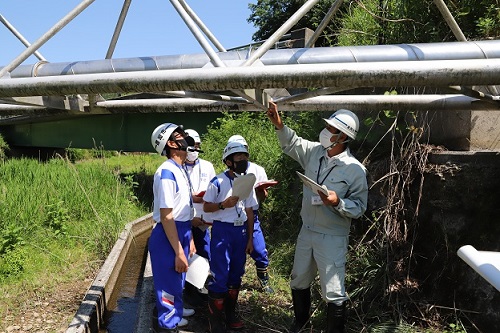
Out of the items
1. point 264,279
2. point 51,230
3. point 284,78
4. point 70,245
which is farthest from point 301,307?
point 51,230

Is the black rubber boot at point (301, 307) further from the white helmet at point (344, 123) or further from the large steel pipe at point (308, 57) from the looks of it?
the large steel pipe at point (308, 57)

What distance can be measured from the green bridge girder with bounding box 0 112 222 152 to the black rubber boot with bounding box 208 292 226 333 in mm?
8326

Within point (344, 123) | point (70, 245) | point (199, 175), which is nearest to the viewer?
point (344, 123)

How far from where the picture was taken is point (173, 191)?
417 cm

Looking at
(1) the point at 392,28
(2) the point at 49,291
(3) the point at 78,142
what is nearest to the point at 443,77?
(1) the point at 392,28

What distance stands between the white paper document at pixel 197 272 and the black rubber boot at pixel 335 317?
1.20m

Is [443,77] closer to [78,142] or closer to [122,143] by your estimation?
[122,143]

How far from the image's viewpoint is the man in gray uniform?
4145 millimetres

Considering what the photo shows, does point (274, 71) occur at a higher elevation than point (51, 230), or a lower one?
higher

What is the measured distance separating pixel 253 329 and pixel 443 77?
334 centimetres

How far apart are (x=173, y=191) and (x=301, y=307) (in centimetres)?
170

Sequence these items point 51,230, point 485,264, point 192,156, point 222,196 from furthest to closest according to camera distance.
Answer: point 51,230 → point 192,156 → point 222,196 → point 485,264

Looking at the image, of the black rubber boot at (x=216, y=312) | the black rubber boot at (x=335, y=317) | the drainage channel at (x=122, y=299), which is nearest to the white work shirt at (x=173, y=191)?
the black rubber boot at (x=216, y=312)

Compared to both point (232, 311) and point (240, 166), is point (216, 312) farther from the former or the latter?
point (240, 166)
